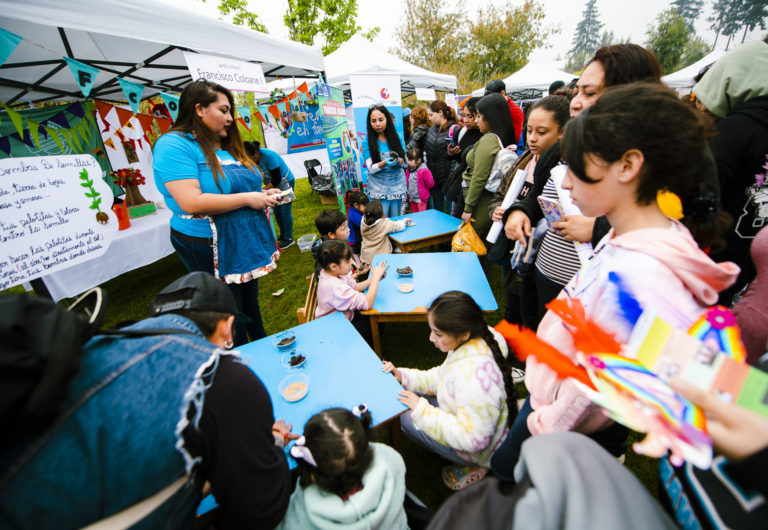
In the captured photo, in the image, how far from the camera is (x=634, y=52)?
58.8 inches

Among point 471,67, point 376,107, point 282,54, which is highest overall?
point 471,67

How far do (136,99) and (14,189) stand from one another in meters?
1.72

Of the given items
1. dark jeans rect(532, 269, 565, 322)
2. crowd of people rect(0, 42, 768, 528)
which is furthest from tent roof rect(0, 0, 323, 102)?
dark jeans rect(532, 269, 565, 322)

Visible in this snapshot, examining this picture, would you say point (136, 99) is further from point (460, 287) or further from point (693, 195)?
point (693, 195)

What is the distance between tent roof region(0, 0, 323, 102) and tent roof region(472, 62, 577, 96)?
9828 millimetres

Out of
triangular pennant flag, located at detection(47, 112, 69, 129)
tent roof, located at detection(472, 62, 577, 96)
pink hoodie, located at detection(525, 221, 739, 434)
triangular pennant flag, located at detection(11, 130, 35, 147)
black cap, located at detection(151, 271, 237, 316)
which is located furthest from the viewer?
tent roof, located at detection(472, 62, 577, 96)

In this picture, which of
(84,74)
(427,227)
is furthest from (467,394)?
(84,74)

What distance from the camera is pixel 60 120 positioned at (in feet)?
12.8

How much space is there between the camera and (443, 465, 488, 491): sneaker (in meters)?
1.74

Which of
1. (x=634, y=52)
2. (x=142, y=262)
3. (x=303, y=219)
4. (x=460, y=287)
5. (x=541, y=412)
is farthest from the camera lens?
(x=303, y=219)

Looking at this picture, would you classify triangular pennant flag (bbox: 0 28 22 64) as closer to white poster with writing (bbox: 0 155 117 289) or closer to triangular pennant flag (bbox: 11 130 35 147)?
white poster with writing (bbox: 0 155 117 289)

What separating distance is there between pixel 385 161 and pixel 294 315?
246 cm

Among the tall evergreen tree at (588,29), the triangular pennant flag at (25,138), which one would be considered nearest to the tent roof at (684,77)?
the triangular pennant flag at (25,138)

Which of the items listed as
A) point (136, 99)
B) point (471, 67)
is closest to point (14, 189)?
point (136, 99)
